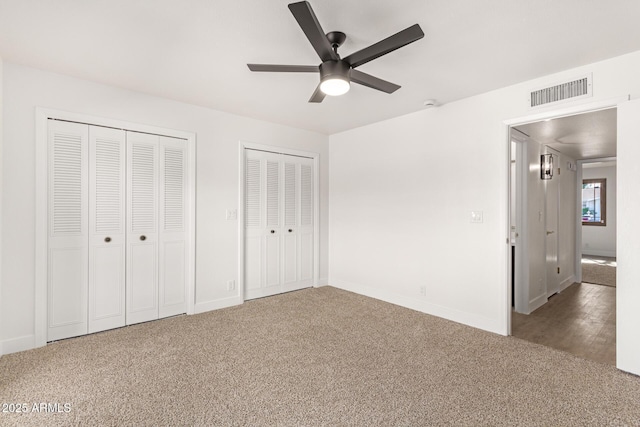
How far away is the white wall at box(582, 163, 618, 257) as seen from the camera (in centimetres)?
761

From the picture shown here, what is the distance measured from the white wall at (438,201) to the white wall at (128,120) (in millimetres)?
1151

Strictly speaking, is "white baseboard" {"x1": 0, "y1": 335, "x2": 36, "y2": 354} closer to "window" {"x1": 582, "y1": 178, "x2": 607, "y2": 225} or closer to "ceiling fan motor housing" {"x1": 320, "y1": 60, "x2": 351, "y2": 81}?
"ceiling fan motor housing" {"x1": 320, "y1": 60, "x2": 351, "y2": 81}

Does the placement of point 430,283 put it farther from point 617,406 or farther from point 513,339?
point 617,406

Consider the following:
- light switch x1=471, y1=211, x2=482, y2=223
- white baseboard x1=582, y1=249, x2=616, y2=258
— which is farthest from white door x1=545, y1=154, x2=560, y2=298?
white baseboard x1=582, y1=249, x2=616, y2=258

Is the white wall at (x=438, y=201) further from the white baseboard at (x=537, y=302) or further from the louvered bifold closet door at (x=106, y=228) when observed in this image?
the louvered bifold closet door at (x=106, y=228)

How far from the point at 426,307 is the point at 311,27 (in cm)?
326

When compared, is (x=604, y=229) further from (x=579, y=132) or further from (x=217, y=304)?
(x=217, y=304)

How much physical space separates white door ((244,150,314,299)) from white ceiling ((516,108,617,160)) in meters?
2.86

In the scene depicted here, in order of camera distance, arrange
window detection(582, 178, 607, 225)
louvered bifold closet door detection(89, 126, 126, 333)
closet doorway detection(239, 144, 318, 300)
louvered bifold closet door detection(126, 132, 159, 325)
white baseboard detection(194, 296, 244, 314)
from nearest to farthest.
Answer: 1. louvered bifold closet door detection(89, 126, 126, 333)
2. louvered bifold closet door detection(126, 132, 159, 325)
3. white baseboard detection(194, 296, 244, 314)
4. closet doorway detection(239, 144, 318, 300)
5. window detection(582, 178, 607, 225)

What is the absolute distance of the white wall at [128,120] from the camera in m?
2.68

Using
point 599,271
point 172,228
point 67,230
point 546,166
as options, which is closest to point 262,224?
point 172,228

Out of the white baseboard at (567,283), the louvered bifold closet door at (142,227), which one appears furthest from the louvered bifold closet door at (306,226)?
the white baseboard at (567,283)

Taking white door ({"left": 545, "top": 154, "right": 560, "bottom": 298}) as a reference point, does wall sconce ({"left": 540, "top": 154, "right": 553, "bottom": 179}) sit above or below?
above

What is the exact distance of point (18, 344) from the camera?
2703mm
